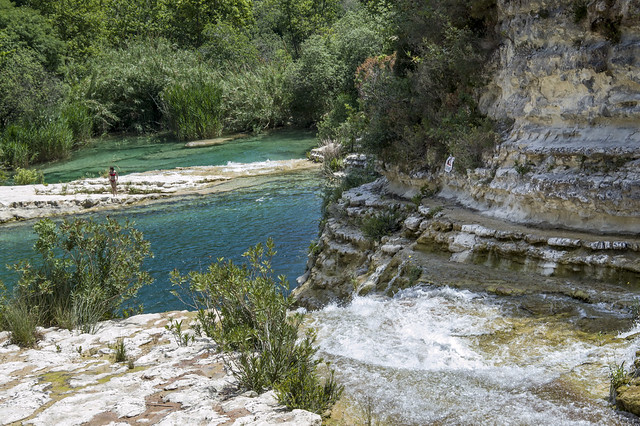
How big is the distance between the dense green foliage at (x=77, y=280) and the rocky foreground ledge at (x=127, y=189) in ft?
40.0

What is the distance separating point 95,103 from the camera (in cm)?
3647

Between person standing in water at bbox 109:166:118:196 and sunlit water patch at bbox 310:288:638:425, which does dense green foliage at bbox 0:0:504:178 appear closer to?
sunlit water patch at bbox 310:288:638:425

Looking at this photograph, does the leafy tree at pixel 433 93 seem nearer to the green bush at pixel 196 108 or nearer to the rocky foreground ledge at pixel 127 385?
the rocky foreground ledge at pixel 127 385

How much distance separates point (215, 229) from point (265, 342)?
440 inches

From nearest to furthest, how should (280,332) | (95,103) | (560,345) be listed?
(280,332)
(560,345)
(95,103)

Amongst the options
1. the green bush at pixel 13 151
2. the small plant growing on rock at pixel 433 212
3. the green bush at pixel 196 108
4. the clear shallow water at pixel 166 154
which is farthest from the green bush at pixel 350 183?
the green bush at pixel 196 108

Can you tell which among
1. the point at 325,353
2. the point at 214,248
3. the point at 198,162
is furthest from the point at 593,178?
the point at 198,162

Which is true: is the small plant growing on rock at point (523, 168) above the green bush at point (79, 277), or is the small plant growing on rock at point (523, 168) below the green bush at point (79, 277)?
above

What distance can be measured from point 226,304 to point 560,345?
3200 mm

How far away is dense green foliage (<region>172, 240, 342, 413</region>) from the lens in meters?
4.54

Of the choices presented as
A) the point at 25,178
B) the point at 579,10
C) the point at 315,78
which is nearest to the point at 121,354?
the point at 579,10

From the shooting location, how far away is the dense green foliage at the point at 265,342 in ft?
14.9

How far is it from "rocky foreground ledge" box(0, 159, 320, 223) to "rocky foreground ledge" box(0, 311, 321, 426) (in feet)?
45.2

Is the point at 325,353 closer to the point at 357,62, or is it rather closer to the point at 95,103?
the point at 357,62
